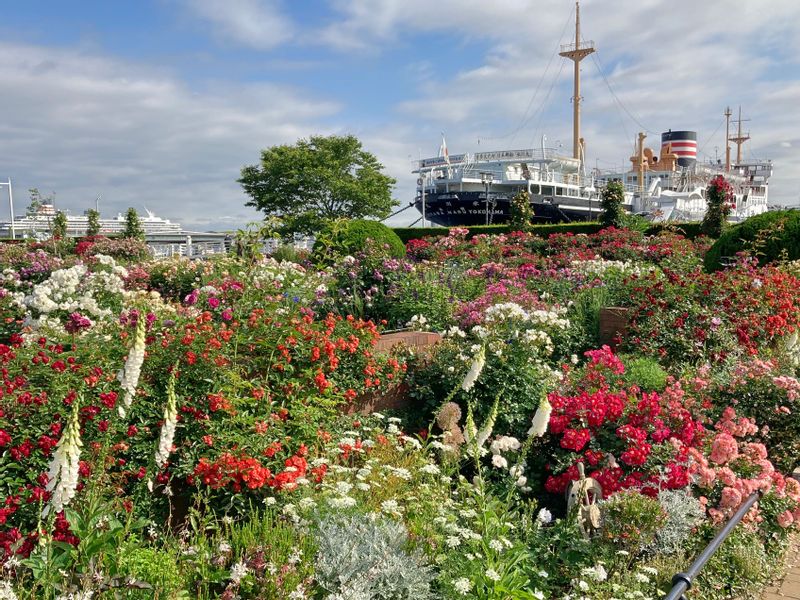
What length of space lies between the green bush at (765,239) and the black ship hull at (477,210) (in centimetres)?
3014

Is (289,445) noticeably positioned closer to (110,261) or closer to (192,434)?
(192,434)

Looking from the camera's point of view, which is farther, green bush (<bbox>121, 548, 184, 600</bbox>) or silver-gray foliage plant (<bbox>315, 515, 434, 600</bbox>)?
silver-gray foliage plant (<bbox>315, 515, 434, 600</bbox>)

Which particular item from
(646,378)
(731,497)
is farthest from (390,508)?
(646,378)

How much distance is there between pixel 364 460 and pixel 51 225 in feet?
56.5

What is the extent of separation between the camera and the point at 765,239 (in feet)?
35.8

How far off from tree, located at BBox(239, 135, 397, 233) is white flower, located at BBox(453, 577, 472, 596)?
119 feet

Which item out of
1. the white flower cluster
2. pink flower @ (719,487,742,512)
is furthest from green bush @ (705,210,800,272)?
pink flower @ (719,487,742,512)

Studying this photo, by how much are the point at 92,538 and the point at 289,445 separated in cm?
139

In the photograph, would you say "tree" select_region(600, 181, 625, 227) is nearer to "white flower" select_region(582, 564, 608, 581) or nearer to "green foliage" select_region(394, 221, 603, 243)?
"green foliage" select_region(394, 221, 603, 243)

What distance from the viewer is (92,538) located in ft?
7.30

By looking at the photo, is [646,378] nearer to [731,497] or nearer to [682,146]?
[731,497]

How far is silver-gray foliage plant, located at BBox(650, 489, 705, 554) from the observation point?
11.0ft

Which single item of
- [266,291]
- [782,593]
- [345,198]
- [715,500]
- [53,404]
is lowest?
[782,593]

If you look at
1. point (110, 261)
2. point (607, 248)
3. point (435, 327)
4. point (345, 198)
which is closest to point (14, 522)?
point (435, 327)
